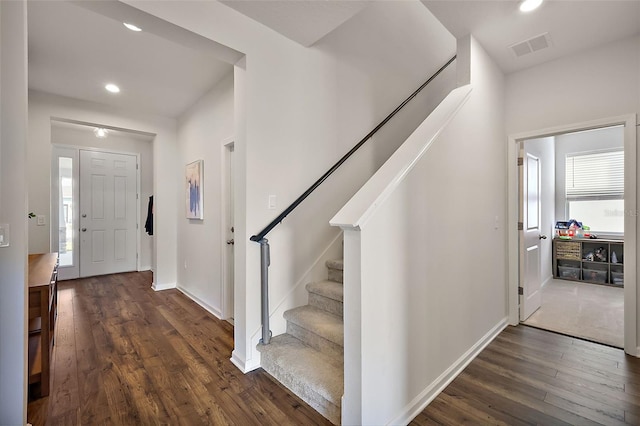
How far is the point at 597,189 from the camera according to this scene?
5055 mm

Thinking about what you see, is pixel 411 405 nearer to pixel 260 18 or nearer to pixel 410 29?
pixel 260 18

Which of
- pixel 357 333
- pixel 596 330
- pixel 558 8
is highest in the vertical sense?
pixel 558 8

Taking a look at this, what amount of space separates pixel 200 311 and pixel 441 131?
10.6ft

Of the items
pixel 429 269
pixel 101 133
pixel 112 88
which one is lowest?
pixel 429 269

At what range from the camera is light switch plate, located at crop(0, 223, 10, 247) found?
1338mm

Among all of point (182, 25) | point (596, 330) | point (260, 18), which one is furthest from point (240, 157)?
point (596, 330)

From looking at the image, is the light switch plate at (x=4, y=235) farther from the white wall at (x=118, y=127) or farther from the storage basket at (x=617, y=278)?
the storage basket at (x=617, y=278)

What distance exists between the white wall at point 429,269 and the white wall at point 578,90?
347 millimetres

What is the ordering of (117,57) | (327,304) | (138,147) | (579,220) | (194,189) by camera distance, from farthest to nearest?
(138,147), (579,220), (194,189), (117,57), (327,304)

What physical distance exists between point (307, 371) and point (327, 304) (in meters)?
0.60

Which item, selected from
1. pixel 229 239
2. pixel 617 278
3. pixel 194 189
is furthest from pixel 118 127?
pixel 617 278

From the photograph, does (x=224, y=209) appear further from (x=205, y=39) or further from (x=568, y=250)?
(x=568, y=250)

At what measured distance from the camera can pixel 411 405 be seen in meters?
1.68

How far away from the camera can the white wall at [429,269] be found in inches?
55.2
